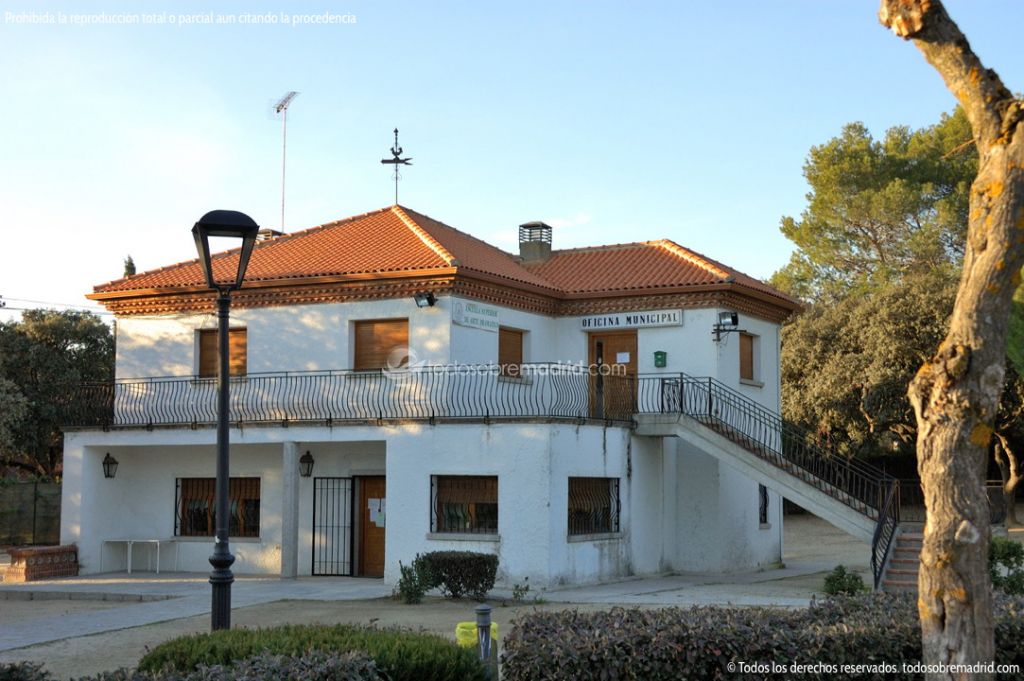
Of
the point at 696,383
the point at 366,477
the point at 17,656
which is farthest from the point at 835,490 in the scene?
the point at 17,656

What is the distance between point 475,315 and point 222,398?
1153cm

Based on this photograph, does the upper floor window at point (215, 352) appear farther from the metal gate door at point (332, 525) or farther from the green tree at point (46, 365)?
the green tree at point (46, 365)

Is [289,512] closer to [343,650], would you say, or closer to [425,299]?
[425,299]

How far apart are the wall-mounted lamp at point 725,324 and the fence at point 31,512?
57.1ft

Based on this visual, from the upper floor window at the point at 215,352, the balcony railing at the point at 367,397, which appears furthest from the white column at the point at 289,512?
the upper floor window at the point at 215,352

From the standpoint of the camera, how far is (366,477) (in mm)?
21828

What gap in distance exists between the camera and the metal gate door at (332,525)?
21.8m

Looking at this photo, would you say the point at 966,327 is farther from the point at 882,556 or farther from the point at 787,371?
the point at 787,371

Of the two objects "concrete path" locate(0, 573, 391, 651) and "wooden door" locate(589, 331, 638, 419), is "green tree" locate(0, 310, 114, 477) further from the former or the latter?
"wooden door" locate(589, 331, 638, 419)

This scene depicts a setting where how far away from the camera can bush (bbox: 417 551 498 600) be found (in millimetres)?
17109

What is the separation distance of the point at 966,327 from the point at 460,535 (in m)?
14.2

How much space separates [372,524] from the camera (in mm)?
21719

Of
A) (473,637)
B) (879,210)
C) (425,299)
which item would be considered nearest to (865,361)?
(879,210)

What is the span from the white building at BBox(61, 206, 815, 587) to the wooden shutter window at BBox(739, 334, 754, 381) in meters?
0.06
